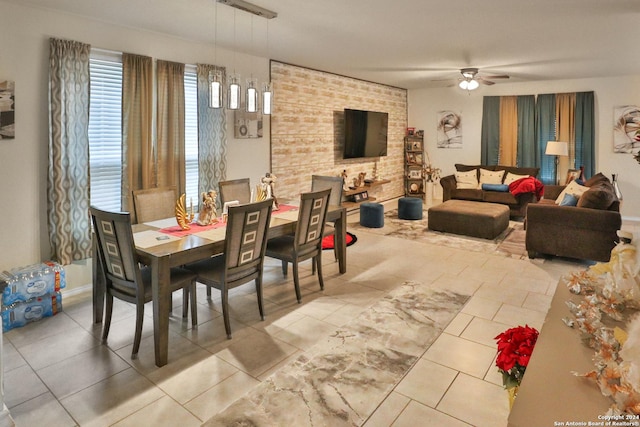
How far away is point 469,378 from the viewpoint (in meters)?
2.49

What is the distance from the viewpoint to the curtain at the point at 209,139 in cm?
478

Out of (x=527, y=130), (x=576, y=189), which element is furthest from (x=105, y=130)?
(x=527, y=130)

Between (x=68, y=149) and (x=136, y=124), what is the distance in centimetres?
70

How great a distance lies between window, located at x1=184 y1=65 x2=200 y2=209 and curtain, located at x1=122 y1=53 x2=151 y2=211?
1.69 ft

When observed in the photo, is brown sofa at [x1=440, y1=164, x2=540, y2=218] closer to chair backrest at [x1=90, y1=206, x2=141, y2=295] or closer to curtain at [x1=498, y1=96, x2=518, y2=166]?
curtain at [x1=498, y1=96, x2=518, y2=166]

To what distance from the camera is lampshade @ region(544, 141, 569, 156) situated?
715 centimetres

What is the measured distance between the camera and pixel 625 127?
716 centimetres

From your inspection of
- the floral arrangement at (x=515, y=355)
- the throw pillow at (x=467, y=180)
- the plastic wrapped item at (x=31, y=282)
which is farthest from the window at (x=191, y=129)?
the throw pillow at (x=467, y=180)

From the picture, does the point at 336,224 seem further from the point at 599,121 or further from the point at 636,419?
the point at 599,121

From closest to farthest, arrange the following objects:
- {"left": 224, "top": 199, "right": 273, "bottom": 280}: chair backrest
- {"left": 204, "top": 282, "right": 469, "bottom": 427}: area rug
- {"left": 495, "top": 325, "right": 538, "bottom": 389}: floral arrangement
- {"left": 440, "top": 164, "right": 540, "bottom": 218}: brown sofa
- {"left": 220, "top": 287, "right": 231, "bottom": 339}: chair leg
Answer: {"left": 495, "top": 325, "right": 538, "bottom": 389}: floral arrangement, {"left": 204, "top": 282, "right": 469, "bottom": 427}: area rug, {"left": 224, "top": 199, "right": 273, "bottom": 280}: chair backrest, {"left": 220, "top": 287, "right": 231, "bottom": 339}: chair leg, {"left": 440, "top": 164, "right": 540, "bottom": 218}: brown sofa

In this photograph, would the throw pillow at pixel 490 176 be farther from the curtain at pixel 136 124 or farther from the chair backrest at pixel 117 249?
the chair backrest at pixel 117 249

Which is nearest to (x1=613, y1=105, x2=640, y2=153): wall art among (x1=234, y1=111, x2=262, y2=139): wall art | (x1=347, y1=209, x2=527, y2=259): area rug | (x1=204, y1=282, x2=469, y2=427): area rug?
(x1=347, y1=209, x2=527, y2=259): area rug

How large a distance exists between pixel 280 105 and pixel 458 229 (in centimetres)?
320

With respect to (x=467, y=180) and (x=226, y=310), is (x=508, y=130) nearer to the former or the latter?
(x=467, y=180)
